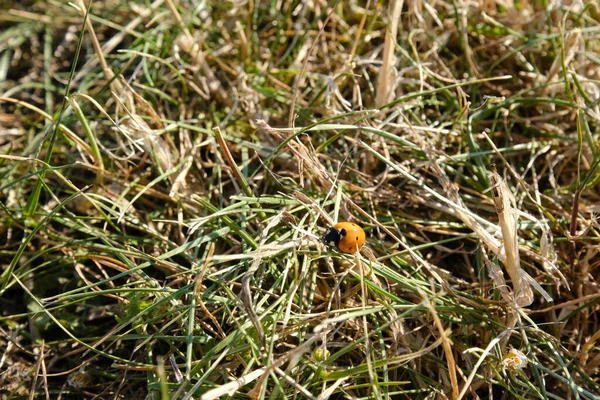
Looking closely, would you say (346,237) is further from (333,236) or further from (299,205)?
(299,205)

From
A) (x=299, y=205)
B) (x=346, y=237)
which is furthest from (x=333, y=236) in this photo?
(x=299, y=205)

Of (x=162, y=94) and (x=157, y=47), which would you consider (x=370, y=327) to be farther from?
(x=157, y=47)

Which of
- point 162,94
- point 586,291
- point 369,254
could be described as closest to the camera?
point 369,254

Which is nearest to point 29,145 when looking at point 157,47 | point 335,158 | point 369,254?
point 157,47
